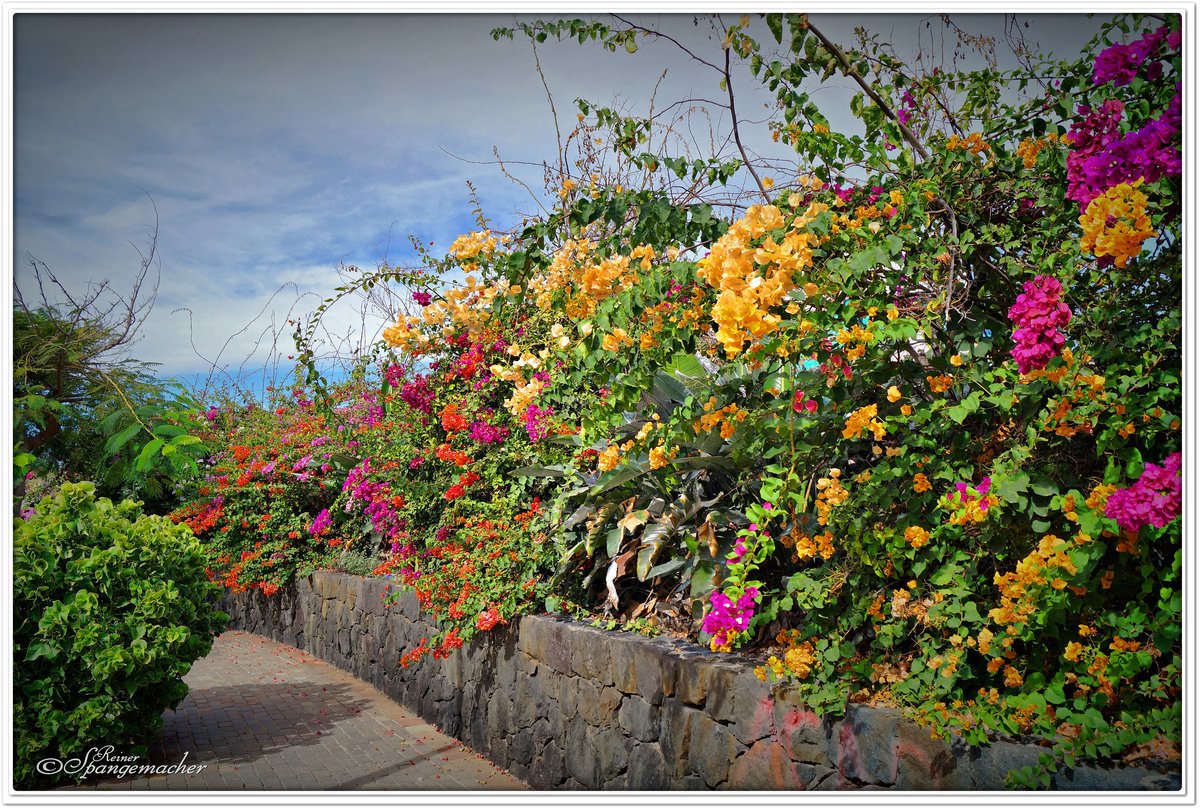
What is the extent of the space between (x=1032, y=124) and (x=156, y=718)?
174 inches

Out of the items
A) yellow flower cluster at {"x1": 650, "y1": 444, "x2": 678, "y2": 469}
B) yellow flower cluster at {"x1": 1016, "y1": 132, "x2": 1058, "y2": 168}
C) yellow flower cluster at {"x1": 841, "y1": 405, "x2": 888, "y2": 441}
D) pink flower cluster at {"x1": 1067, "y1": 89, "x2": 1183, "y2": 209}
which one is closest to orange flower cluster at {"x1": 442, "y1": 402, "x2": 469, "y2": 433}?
yellow flower cluster at {"x1": 650, "y1": 444, "x2": 678, "y2": 469}

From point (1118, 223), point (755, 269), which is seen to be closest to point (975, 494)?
point (1118, 223)

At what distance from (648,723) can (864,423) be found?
150 cm

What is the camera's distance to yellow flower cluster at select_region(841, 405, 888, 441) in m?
2.20

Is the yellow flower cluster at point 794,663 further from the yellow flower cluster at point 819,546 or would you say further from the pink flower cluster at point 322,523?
the pink flower cluster at point 322,523

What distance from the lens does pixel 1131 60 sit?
2.04m

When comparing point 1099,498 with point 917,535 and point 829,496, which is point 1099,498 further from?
point 829,496

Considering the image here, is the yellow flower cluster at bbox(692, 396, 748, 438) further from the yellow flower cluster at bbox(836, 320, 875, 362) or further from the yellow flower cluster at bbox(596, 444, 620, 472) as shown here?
the yellow flower cluster at bbox(596, 444, 620, 472)

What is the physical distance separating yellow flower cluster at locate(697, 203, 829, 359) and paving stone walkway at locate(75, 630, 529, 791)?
104 inches

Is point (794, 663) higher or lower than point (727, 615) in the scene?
lower

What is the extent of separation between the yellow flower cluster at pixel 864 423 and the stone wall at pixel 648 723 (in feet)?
2.49

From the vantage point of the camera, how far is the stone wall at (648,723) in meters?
2.08

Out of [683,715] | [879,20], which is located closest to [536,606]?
[683,715]
